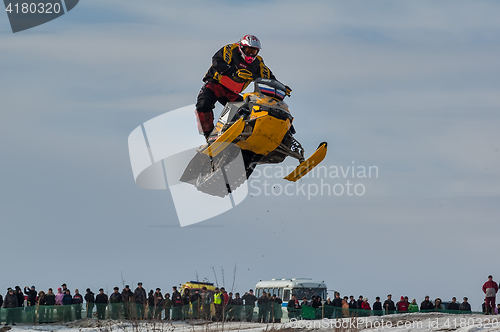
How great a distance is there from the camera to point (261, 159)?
23594 mm

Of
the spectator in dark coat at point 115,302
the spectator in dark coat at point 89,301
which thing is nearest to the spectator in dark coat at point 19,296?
the spectator in dark coat at point 89,301

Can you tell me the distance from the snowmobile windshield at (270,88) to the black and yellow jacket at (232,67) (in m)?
0.60

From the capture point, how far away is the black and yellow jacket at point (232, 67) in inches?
897

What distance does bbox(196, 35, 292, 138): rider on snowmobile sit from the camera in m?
22.6

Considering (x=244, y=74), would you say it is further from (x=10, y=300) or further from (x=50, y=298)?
(x=10, y=300)

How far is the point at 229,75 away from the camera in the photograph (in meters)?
23.0

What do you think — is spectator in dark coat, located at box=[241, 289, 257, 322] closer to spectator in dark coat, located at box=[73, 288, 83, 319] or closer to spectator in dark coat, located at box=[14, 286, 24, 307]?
spectator in dark coat, located at box=[73, 288, 83, 319]

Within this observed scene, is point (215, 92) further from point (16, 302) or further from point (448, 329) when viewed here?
point (16, 302)

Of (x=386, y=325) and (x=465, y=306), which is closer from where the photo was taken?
(x=386, y=325)

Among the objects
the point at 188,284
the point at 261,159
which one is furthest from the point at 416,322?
the point at 188,284

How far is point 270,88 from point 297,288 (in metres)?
18.8

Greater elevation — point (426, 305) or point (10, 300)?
point (10, 300)

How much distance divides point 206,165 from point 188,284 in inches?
981

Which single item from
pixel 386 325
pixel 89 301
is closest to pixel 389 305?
pixel 386 325
